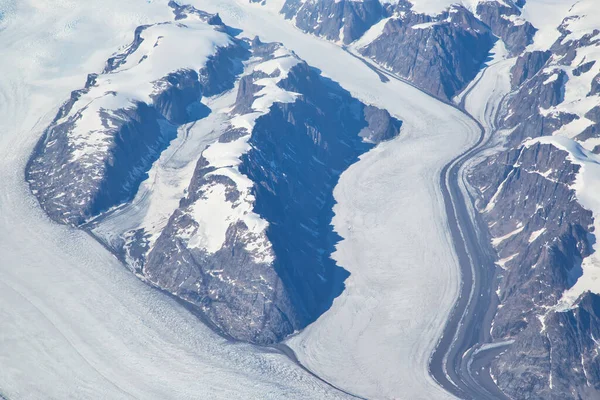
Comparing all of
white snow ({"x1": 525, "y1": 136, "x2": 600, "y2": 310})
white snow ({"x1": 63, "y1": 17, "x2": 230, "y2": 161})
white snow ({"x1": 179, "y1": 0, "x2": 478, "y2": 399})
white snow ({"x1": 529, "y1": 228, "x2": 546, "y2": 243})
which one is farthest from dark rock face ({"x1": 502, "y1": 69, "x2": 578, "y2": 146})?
white snow ({"x1": 63, "y1": 17, "x2": 230, "y2": 161})

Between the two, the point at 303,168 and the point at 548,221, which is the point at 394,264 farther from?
the point at 303,168

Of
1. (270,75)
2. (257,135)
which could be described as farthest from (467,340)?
(270,75)

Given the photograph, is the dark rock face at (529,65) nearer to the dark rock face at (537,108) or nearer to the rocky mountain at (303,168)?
the rocky mountain at (303,168)

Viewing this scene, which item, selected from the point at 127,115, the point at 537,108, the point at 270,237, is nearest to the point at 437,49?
the point at 537,108

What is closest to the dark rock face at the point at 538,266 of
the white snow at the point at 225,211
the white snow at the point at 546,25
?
the white snow at the point at 225,211

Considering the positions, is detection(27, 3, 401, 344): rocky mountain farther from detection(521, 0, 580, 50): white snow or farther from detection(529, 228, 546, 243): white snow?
detection(521, 0, 580, 50): white snow

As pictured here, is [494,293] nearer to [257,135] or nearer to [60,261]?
[257,135]

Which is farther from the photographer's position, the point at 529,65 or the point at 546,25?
the point at 546,25

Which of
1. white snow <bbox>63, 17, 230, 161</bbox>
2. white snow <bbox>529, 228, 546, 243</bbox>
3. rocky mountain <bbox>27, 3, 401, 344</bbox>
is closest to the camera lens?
rocky mountain <bbox>27, 3, 401, 344</bbox>
